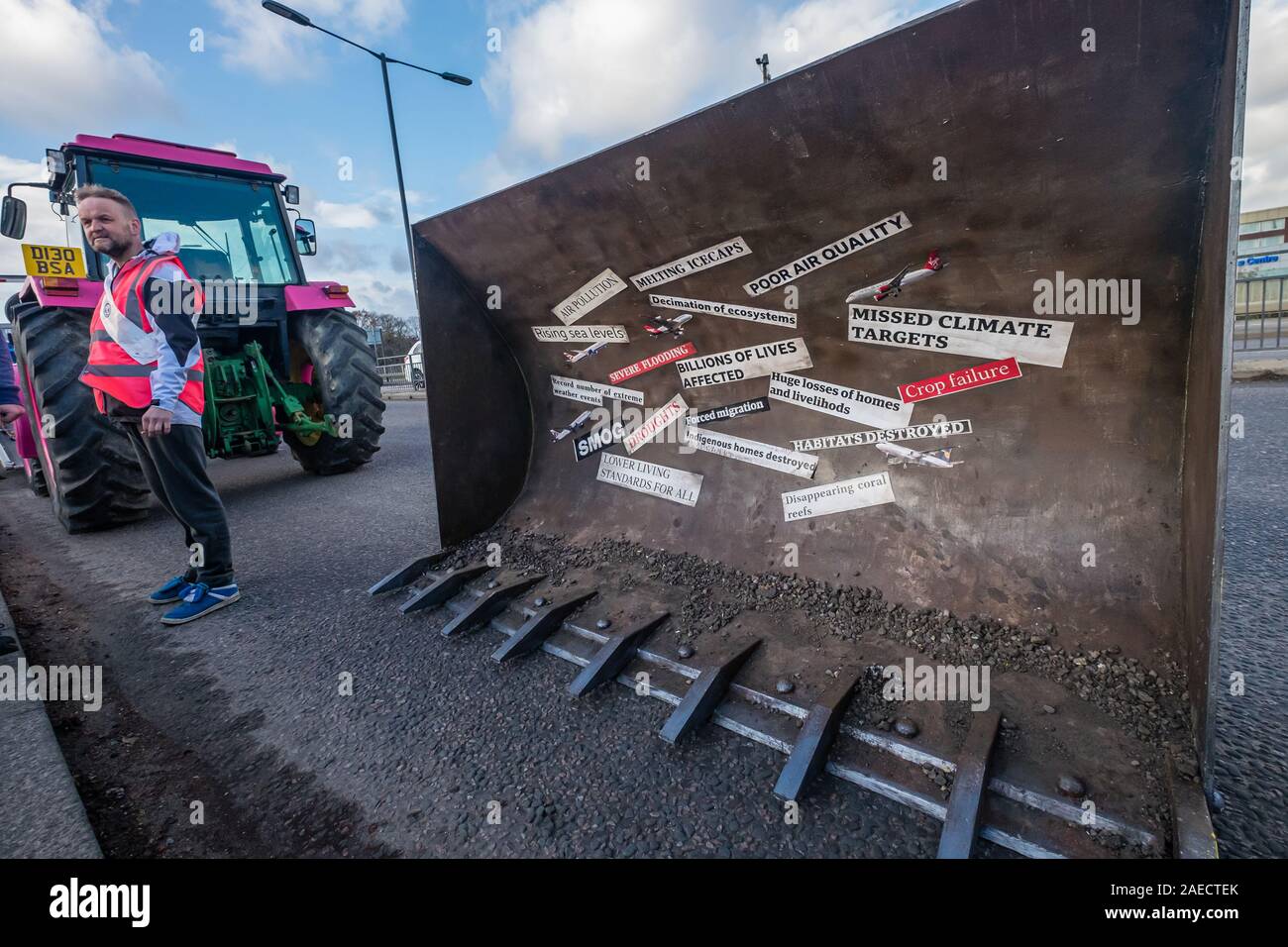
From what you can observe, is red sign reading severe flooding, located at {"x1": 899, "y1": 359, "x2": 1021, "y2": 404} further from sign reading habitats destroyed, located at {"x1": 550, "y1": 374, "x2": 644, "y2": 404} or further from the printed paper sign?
sign reading habitats destroyed, located at {"x1": 550, "y1": 374, "x2": 644, "y2": 404}

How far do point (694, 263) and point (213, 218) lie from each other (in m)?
5.15

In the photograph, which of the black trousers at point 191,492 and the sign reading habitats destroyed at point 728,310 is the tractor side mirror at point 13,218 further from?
the sign reading habitats destroyed at point 728,310

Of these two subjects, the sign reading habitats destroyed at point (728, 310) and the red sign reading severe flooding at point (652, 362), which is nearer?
the sign reading habitats destroyed at point (728, 310)

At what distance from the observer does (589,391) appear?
276 cm

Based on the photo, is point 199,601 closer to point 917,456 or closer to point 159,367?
point 159,367

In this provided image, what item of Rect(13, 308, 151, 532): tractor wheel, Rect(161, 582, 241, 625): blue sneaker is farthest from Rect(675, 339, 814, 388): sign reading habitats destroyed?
Rect(13, 308, 151, 532): tractor wheel

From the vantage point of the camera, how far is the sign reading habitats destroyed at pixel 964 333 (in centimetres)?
165

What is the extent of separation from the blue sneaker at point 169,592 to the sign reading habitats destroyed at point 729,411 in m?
2.49

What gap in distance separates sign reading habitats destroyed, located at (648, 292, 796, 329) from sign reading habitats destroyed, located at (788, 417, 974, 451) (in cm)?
41

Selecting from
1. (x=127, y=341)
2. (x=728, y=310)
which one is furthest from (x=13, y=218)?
(x=728, y=310)

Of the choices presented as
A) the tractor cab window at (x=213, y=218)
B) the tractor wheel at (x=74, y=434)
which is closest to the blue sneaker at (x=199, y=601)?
the tractor wheel at (x=74, y=434)

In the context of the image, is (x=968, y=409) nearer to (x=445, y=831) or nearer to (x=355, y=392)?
(x=445, y=831)

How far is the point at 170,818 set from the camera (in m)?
1.39
